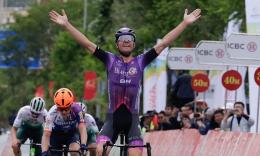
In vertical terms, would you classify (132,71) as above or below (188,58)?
below

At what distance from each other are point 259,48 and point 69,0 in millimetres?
74239

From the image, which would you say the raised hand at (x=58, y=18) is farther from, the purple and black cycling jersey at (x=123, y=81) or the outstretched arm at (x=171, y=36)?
the outstretched arm at (x=171, y=36)

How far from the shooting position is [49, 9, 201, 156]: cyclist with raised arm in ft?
51.5

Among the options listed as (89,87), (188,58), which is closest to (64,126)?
(188,58)

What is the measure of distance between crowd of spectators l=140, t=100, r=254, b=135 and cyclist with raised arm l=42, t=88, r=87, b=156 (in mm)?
6339

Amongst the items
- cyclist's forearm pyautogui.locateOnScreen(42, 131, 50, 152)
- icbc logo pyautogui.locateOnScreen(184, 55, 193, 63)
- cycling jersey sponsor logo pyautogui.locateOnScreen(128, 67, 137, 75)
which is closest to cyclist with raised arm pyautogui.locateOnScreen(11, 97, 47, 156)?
cyclist's forearm pyautogui.locateOnScreen(42, 131, 50, 152)

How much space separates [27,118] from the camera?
71.6 ft

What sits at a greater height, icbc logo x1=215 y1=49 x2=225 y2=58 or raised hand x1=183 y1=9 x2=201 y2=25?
icbc logo x1=215 y1=49 x2=225 y2=58

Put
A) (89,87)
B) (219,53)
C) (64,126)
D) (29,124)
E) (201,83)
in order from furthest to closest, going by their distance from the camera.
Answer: (89,87)
(201,83)
(219,53)
(29,124)
(64,126)

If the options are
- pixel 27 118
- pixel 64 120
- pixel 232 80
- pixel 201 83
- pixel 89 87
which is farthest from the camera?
pixel 89 87

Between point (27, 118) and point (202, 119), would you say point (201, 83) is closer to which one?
point (202, 119)

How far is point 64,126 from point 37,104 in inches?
95.9

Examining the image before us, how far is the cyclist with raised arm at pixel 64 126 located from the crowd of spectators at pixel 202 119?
6.34 meters

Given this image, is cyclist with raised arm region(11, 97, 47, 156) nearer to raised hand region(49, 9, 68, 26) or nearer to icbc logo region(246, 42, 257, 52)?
raised hand region(49, 9, 68, 26)
